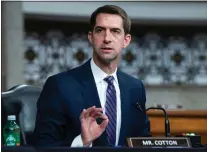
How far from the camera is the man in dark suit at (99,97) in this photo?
7.87 feet

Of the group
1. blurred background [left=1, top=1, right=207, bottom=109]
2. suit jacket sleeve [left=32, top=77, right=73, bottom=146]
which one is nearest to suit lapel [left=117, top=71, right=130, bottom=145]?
suit jacket sleeve [left=32, top=77, right=73, bottom=146]

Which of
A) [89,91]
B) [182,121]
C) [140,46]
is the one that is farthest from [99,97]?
[140,46]

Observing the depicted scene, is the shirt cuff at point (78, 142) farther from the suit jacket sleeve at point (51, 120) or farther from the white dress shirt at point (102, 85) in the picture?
the white dress shirt at point (102, 85)

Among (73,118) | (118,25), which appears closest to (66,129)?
(73,118)

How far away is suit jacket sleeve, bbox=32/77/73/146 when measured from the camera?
236 centimetres

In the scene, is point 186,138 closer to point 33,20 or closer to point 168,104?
point 168,104

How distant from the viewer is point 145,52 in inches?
165

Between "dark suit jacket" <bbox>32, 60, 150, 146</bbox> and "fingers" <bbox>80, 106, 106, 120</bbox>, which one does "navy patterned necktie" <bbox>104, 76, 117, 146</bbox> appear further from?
"fingers" <bbox>80, 106, 106, 120</bbox>

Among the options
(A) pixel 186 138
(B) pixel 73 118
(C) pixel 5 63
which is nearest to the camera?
(A) pixel 186 138

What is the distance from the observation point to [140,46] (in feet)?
13.7

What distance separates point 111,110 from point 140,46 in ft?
5.75

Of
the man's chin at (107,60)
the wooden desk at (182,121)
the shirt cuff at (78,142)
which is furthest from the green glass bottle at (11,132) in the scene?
the wooden desk at (182,121)

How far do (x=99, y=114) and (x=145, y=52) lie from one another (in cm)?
197

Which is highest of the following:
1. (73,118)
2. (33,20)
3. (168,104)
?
(33,20)
